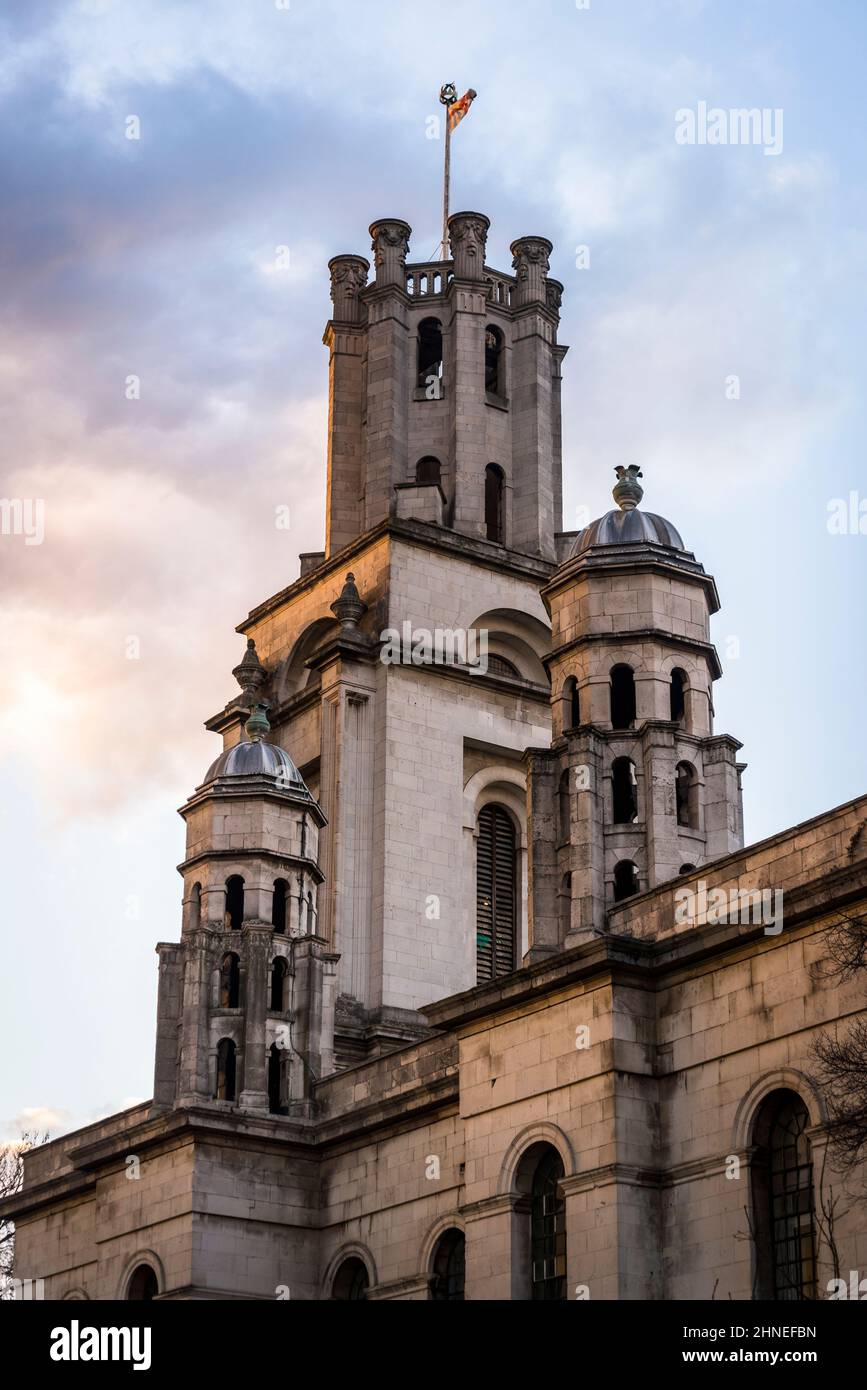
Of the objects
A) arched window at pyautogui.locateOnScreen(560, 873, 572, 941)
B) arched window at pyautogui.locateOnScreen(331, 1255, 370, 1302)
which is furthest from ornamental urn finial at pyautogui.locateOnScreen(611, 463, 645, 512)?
arched window at pyautogui.locateOnScreen(331, 1255, 370, 1302)

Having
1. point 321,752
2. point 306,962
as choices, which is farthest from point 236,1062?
point 321,752

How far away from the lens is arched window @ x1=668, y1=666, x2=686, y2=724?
4006 cm

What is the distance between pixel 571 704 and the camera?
40.5 metres

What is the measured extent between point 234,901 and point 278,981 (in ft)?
6.67

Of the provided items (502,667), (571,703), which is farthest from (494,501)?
(571,703)

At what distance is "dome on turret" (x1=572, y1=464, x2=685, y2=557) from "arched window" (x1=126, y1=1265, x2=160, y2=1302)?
16.2 meters

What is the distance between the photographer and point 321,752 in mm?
54438

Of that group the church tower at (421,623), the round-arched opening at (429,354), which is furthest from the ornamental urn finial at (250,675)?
the round-arched opening at (429,354)

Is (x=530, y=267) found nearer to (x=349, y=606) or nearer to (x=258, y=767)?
(x=349, y=606)

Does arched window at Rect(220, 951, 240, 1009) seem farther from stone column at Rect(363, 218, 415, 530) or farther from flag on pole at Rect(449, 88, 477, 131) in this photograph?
flag on pole at Rect(449, 88, 477, 131)

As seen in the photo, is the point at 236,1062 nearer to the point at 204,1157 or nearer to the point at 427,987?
the point at 204,1157
